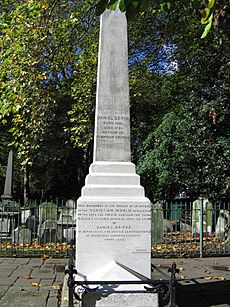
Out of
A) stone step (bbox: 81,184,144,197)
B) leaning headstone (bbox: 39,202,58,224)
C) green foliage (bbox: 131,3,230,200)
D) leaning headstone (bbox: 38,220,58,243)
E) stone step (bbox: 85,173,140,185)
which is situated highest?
green foliage (bbox: 131,3,230,200)

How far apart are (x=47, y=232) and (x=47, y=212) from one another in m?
0.86

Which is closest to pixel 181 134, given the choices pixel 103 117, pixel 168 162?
pixel 168 162

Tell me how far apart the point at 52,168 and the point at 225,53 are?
17.9 meters

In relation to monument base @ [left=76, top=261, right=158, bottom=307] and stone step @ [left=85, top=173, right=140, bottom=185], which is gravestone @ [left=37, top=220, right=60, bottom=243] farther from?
monument base @ [left=76, top=261, right=158, bottom=307]

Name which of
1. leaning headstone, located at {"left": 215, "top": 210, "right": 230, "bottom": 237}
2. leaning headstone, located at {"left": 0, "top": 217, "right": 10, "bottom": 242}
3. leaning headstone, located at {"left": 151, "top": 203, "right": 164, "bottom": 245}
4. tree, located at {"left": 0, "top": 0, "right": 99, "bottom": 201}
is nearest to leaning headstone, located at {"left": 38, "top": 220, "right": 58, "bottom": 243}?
leaning headstone, located at {"left": 0, "top": 217, "right": 10, "bottom": 242}

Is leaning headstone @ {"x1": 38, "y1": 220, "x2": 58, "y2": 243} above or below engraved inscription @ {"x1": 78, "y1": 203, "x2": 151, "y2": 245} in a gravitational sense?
below

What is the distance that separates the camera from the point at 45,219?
559 inches

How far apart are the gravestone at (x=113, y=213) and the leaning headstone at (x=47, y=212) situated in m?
7.36

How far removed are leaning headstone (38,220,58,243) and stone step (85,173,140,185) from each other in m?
7.38

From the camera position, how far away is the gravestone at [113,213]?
5922 millimetres

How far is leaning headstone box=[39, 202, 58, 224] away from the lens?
44.6 ft

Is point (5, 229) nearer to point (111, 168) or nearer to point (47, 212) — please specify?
point (47, 212)

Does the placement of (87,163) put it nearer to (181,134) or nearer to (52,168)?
(52,168)

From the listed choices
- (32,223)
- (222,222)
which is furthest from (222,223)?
(32,223)
